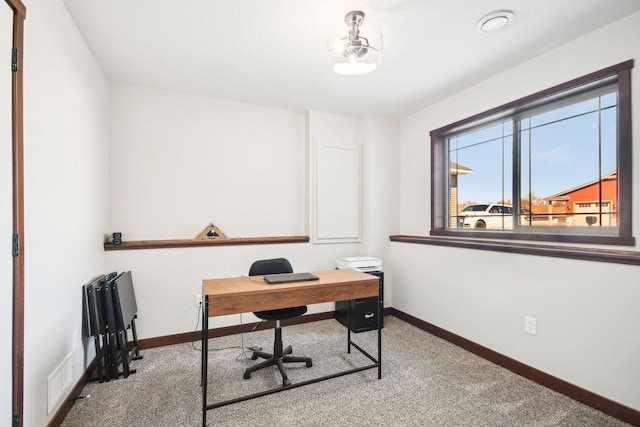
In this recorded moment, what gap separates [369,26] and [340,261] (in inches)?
93.7

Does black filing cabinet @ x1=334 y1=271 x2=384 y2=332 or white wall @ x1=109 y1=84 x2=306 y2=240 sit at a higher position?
white wall @ x1=109 y1=84 x2=306 y2=240

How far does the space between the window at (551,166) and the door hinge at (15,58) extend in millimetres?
3284

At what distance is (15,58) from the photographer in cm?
135

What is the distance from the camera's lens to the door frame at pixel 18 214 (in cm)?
133

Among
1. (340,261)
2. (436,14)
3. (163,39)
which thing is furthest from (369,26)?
(340,261)

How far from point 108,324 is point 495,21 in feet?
11.3

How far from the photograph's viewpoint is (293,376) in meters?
2.30

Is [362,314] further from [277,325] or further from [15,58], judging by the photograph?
[15,58]

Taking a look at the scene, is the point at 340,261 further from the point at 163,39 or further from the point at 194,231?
the point at 163,39

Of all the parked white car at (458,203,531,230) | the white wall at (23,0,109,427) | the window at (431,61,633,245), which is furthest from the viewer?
the parked white car at (458,203,531,230)

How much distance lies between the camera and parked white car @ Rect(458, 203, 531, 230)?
2.71 m

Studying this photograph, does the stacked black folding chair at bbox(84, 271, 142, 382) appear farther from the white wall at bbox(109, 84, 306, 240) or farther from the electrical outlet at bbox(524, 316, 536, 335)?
the electrical outlet at bbox(524, 316, 536, 335)

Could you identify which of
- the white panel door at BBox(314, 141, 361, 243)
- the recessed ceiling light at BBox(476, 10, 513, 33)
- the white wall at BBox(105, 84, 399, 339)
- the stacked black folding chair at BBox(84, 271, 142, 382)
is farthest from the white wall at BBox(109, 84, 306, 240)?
the recessed ceiling light at BBox(476, 10, 513, 33)

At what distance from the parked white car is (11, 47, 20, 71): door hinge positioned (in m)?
3.50
